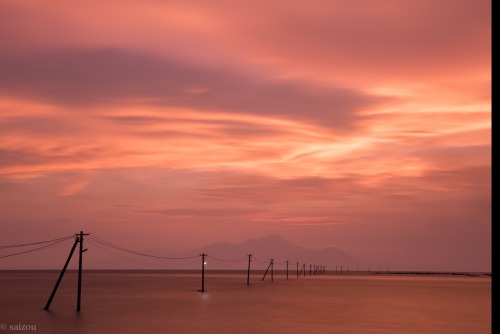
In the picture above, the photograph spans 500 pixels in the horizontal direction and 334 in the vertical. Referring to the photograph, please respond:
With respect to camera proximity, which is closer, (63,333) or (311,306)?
(63,333)

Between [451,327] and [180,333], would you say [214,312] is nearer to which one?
[180,333]

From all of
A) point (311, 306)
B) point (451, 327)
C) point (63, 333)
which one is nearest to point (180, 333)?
point (63, 333)

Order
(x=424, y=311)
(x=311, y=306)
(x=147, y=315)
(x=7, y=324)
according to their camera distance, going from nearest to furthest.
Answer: (x=7, y=324), (x=147, y=315), (x=424, y=311), (x=311, y=306)
